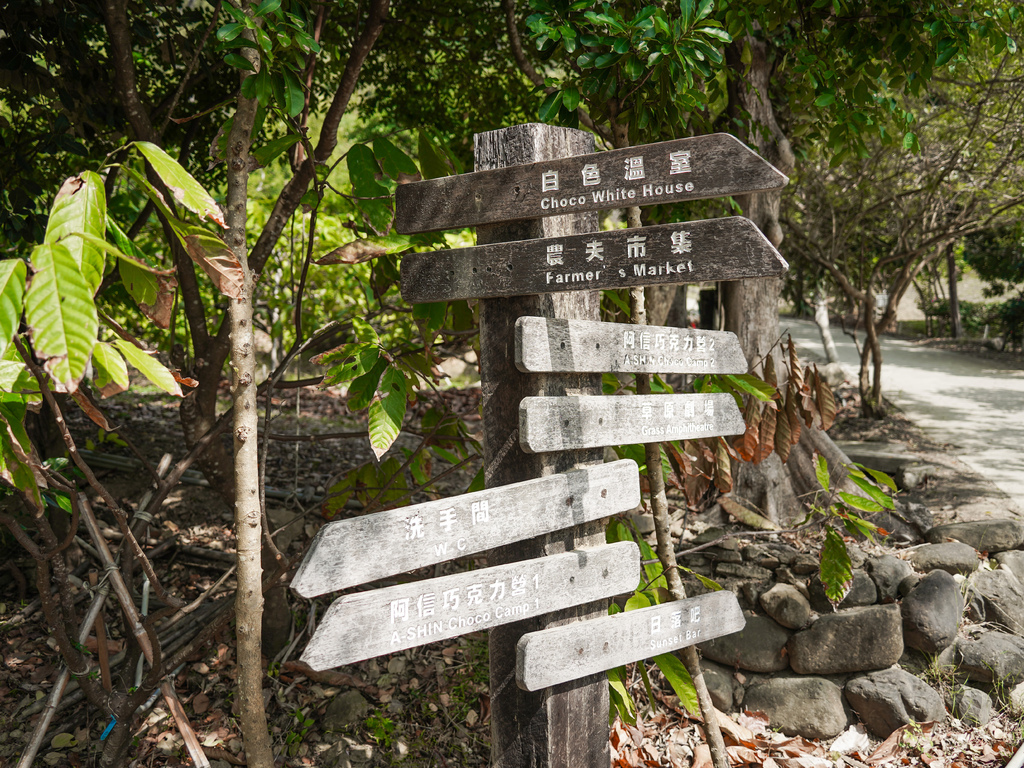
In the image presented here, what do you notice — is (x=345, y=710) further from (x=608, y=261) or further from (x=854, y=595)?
(x=854, y=595)

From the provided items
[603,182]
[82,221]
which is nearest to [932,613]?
[603,182]

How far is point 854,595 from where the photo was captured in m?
3.97

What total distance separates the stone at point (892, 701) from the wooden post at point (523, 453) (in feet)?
6.89

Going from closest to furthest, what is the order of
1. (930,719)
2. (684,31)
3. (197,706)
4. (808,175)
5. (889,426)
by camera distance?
1. (684,31)
2. (197,706)
3. (930,719)
4. (889,426)
5. (808,175)

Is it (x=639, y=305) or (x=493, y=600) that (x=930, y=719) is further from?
(x=493, y=600)

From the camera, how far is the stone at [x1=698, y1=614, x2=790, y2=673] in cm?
383

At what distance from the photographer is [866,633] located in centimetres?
371

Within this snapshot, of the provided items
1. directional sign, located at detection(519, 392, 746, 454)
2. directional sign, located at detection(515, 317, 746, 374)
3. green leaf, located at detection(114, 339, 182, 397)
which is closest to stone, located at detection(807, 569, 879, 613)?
directional sign, located at detection(519, 392, 746, 454)

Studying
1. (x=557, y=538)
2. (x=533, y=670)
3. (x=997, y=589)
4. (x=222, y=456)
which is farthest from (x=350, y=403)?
(x=997, y=589)

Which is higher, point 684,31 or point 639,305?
point 684,31

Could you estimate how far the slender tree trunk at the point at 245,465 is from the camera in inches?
78.4

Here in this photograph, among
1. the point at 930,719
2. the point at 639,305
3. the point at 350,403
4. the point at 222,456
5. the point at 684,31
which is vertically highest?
the point at 684,31

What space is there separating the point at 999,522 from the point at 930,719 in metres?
1.83

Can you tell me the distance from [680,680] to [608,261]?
1.58m
